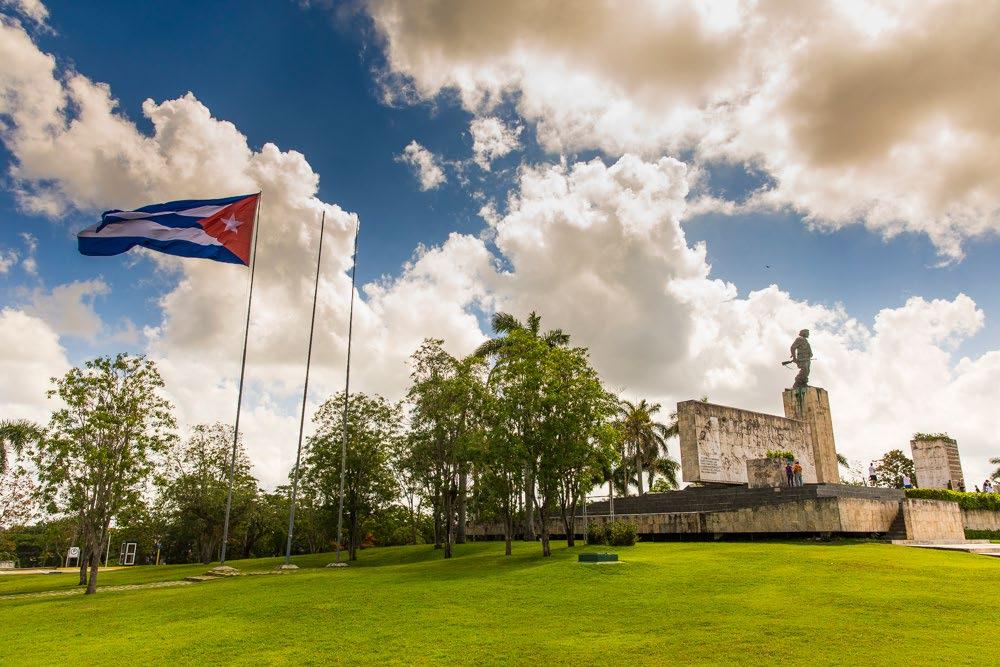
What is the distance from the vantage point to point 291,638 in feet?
39.2

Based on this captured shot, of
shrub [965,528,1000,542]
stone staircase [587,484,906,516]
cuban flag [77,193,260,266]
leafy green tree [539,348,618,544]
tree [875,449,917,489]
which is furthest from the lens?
tree [875,449,917,489]

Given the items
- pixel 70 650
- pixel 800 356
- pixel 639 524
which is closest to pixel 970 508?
pixel 800 356

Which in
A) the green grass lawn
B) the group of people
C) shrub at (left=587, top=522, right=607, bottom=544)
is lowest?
the green grass lawn

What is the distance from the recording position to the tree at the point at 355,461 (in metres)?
36.5

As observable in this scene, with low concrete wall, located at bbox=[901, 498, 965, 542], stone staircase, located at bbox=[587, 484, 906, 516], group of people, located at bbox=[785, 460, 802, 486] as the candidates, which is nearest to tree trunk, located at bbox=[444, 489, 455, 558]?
stone staircase, located at bbox=[587, 484, 906, 516]

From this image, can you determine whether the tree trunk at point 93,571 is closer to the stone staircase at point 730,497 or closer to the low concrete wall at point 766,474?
the stone staircase at point 730,497

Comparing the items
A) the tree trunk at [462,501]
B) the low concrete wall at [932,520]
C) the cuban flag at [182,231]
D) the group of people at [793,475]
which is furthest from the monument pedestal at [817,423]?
the cuban flag at [182,231]

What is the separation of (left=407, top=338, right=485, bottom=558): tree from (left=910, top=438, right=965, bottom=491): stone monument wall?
27.6m

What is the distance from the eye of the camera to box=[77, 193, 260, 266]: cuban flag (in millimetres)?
22172

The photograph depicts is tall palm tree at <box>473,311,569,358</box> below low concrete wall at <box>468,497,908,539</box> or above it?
above

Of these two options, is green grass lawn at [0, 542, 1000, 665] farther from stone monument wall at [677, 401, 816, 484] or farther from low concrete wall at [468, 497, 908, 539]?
stone monument wall at [677, 401, 816, 484]

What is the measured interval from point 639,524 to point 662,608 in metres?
18.8

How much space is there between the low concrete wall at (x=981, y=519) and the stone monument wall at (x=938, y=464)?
4638 millimetres

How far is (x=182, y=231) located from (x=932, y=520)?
1274 inches
